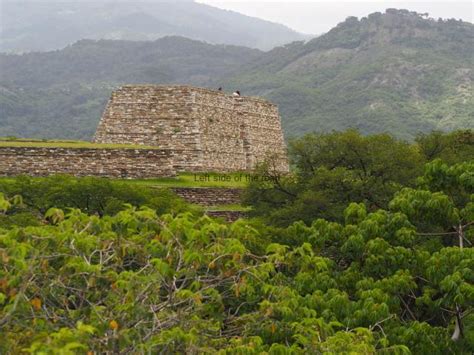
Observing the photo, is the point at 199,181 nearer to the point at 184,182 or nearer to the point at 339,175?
the point at 184,182

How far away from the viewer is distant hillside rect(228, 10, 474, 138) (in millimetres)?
76438

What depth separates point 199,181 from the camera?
25.6 meters

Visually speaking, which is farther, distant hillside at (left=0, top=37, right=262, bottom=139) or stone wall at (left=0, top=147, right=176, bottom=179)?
distant hillside at (left=0, top=37, right=262, bottom=139)

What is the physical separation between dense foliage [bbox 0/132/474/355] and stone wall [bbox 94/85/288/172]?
577 inches

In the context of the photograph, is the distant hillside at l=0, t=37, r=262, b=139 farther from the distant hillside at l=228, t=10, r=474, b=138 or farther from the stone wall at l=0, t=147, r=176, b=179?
the stone wall at l=0, t=147, r=176, b=179

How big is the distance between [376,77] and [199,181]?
7068cm

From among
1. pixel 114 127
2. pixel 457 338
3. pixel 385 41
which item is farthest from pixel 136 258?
pixel 385 41

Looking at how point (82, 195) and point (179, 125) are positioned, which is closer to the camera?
point (82, 195)

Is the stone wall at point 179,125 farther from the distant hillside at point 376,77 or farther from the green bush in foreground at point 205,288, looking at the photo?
the distant hillside at point 376,77

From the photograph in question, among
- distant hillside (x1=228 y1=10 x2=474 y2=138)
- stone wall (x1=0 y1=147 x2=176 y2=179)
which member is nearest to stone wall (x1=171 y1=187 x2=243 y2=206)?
stone wall (x1=0 y1=147 x2=176 y2=179)

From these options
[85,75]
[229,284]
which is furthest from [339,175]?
[85,75]

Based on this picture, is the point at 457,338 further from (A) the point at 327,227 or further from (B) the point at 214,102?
(B) the point at 214,102

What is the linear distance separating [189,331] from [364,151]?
1544 centimetres

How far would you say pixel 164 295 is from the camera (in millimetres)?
9109
